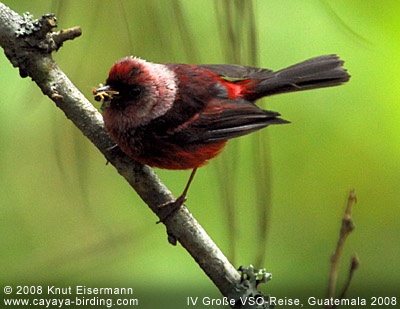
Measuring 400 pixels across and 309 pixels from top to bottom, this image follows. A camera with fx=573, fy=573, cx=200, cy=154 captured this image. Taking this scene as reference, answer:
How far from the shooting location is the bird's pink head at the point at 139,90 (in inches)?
122

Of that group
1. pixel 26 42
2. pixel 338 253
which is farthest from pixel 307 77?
pixel 338 253

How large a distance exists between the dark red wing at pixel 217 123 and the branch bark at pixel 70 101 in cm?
50

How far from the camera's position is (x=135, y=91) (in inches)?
127

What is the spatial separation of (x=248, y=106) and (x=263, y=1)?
2.07ft

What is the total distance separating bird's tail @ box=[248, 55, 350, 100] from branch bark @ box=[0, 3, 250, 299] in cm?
101

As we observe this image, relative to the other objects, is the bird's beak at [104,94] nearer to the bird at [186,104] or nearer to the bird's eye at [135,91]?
the bird at [186,104]

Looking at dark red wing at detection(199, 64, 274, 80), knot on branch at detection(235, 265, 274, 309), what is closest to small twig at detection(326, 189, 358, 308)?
knot on branch at detection(235, 265, 274, 309)

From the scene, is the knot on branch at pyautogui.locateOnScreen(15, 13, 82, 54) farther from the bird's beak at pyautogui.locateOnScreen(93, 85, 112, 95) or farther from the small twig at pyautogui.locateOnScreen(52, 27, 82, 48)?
the bird's beak at pyautogui.locateOnScreen(93, 85, 112, 95)

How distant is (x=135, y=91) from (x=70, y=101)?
0.51m

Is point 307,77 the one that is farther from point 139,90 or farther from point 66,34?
point 66,34

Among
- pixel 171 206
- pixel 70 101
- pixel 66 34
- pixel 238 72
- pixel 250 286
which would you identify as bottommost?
pixel 250 286

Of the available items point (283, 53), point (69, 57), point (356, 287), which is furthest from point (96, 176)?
point (356, 287)

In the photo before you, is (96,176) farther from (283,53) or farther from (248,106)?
(283,53)

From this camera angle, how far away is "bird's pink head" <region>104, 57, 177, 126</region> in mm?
3096
